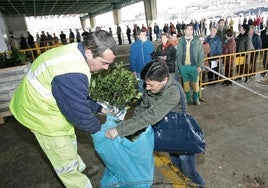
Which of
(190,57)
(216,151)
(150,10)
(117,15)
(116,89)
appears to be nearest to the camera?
(116,89)

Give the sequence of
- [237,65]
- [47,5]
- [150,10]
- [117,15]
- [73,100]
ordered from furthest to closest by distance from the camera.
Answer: [117,15], [47,5], [150,10], [237,65], [73,100]

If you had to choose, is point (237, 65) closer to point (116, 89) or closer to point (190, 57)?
point (190, 57)

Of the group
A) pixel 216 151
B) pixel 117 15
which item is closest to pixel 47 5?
pixel 117 15

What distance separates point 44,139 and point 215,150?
2.47 meters

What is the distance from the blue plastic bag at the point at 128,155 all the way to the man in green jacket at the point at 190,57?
339 cm

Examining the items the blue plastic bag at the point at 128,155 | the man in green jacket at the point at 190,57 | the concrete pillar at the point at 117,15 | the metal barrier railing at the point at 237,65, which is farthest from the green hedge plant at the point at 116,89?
the concrete pillar at the point at 117,15

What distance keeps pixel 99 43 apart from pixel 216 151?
2.57 m

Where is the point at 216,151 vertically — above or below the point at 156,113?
below

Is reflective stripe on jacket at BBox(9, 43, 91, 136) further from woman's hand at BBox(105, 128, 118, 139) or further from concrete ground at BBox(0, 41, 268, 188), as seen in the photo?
concrete ground at BBox(0, 41, 268, 188)

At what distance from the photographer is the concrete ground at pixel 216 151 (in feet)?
9.05

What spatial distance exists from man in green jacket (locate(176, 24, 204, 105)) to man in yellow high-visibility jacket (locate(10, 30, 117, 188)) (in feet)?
11.9

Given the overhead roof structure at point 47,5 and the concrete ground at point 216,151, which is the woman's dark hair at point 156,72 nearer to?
the concrete ground at point 216,151

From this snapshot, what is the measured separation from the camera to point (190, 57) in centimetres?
493

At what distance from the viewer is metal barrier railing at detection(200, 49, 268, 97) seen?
6.43 metres
